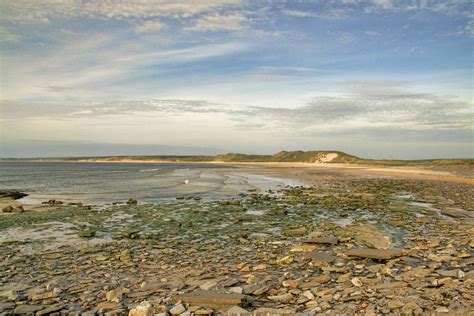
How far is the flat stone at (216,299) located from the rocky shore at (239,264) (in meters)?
0.02

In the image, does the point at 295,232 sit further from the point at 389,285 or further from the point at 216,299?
the point at 216,299

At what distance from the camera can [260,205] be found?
2531cm

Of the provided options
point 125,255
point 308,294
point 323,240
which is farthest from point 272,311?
point 323,240

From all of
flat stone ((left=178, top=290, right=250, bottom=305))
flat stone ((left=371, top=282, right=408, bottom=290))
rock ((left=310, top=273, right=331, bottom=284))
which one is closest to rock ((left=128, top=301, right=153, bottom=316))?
flat stone ((left=178, top=290, right=250, bottom=305))

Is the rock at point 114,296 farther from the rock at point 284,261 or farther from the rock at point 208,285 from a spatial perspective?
the rock at point 284,261

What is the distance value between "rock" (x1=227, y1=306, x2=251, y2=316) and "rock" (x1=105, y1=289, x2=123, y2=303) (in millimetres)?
2678

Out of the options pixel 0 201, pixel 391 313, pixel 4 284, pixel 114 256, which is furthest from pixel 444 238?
pixel 0 201

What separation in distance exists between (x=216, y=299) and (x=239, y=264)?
3022 mm

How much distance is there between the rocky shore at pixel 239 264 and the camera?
24.0 feet

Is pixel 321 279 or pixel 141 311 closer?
pixel 141 311

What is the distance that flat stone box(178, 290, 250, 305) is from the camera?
7295mm

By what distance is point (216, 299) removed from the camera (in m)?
7.35

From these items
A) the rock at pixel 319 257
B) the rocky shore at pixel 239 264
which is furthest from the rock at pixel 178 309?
the rock at pixel 319 257

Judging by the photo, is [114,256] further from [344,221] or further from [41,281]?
[344,221]
